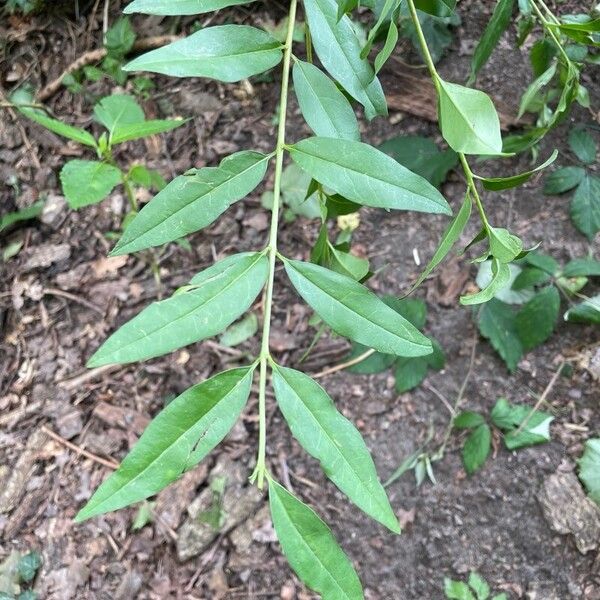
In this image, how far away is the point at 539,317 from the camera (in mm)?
1263

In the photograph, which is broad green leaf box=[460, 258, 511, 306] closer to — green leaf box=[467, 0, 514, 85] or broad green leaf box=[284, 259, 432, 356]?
broad green leaf box=[284, 259, 432, 356]

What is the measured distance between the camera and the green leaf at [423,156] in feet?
4.46

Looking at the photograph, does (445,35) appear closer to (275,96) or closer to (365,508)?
(275,96)

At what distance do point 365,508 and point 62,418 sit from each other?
3.40 feet

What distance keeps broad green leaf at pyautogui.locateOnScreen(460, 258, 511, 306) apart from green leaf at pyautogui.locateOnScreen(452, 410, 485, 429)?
0.66 metres

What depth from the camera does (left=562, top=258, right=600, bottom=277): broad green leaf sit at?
1249mm

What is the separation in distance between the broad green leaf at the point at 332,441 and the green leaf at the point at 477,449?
61 cm

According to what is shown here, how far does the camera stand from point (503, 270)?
0.71 m

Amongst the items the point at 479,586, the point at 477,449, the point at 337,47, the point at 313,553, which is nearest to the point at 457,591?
the point at 479,586

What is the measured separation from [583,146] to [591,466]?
654mm

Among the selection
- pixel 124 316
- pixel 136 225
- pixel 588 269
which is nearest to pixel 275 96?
pixel 124 316

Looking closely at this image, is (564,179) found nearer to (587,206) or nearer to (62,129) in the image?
(587,206)

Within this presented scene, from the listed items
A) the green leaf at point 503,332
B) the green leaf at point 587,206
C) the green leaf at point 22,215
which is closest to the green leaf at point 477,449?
the green leaf at point 503,332

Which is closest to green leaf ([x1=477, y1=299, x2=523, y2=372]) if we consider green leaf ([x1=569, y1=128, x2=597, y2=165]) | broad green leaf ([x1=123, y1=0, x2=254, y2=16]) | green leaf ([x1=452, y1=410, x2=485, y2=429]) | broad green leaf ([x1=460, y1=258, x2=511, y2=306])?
green leaf ([x1=452, y1=410, x2=485, y2=429])
